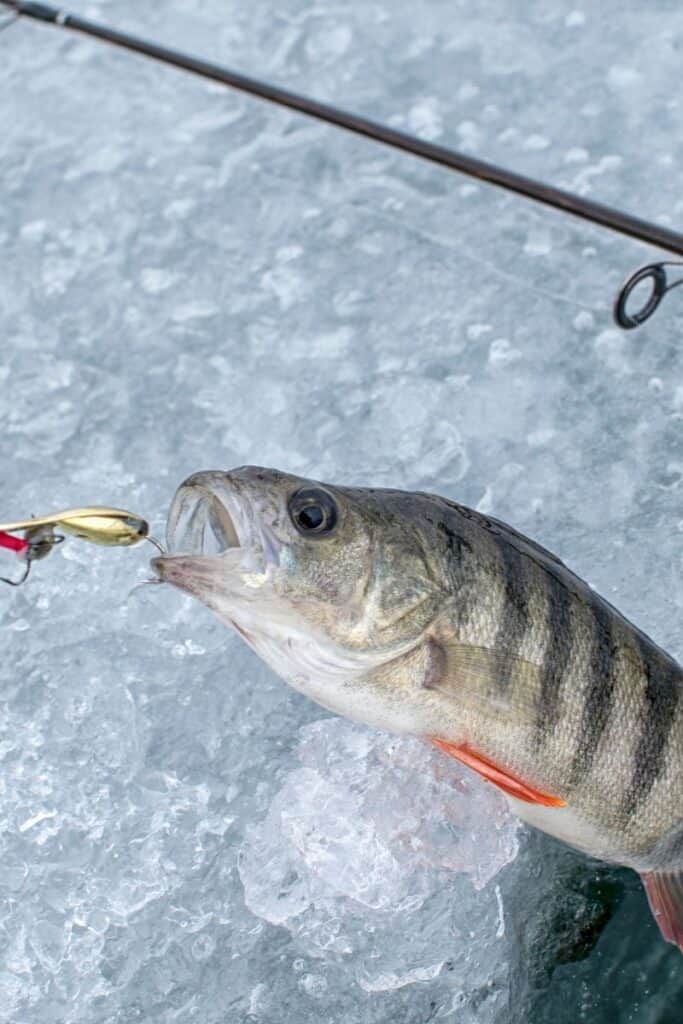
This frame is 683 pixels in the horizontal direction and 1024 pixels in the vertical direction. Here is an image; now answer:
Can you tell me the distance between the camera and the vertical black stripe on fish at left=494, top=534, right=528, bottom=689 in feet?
7.22

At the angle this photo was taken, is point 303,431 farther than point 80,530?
Yes

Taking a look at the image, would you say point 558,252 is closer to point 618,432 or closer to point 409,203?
point 409,203

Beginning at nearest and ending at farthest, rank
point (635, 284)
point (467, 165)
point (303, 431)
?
point (635, 284), point (467, 165), point (303, 431)

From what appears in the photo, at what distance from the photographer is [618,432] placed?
129 inches

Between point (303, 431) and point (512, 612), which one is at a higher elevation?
point (512, 612)

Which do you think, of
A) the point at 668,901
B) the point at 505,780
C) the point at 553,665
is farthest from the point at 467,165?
the point at 668,901

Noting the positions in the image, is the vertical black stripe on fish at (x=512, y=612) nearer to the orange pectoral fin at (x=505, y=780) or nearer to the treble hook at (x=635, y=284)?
the orange pectoral fin at (x=505, y=780)

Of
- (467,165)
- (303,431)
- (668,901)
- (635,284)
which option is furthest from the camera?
(303,431)

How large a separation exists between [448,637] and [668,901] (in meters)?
0.69

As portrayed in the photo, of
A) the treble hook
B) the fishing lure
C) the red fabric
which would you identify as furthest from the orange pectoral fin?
the treble hook

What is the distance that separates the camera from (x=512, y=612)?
2.21 metres

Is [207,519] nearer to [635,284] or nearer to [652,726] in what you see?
[652,726]

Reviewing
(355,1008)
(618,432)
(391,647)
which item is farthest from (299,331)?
(355,1008)

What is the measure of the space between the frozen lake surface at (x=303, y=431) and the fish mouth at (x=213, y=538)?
0.61 m
